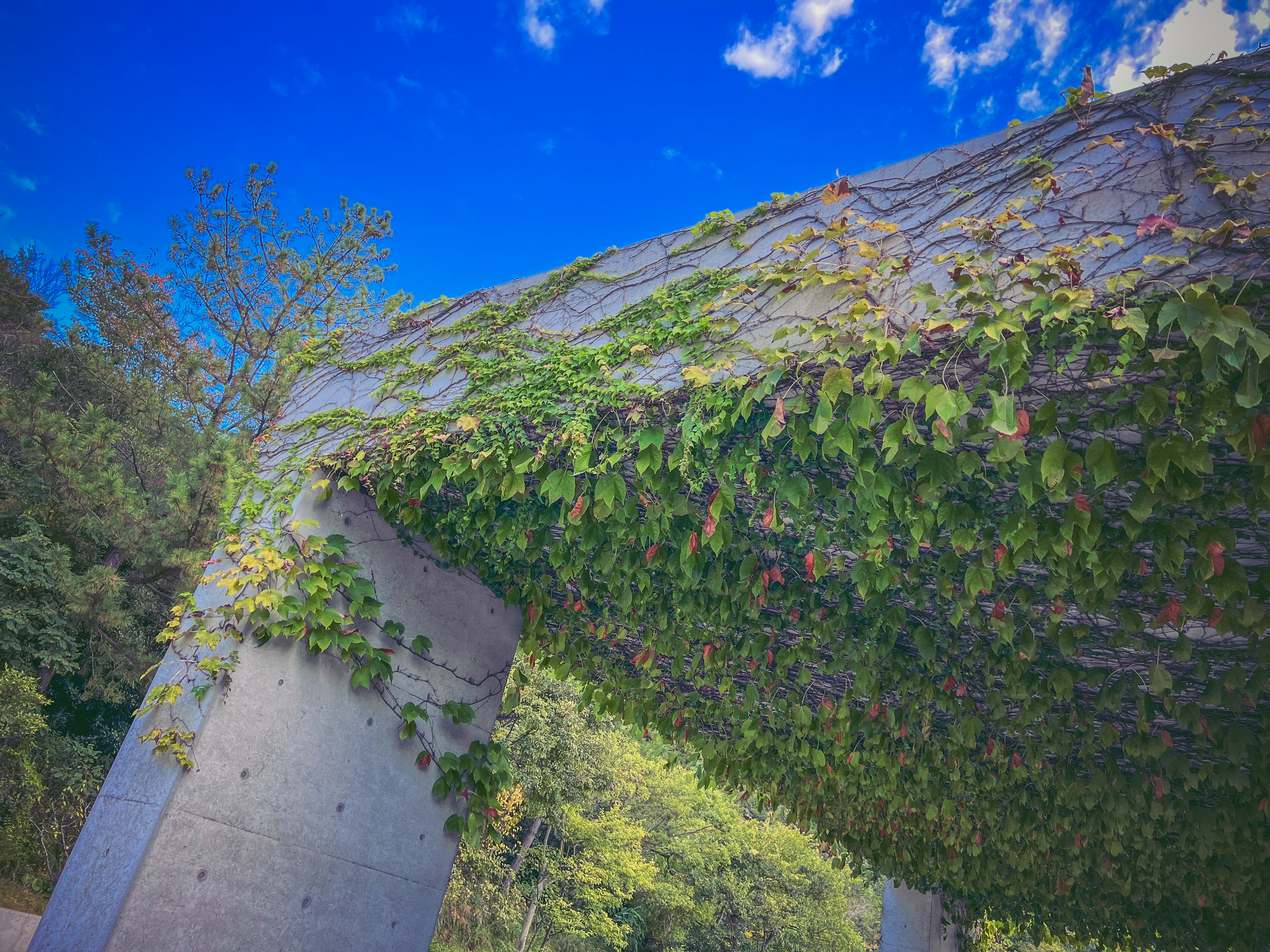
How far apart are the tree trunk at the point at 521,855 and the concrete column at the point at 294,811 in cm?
1001

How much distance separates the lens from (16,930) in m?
4.91

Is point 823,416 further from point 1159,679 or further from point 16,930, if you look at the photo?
point 16,930

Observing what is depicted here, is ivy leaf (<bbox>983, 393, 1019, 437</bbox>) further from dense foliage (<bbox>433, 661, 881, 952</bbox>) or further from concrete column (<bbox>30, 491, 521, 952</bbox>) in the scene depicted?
dense foliage (<bbox>433, 661, 881, 952</bbox>)

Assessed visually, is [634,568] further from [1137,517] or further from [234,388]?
[234,388]

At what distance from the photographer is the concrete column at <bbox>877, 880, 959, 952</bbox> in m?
8.01

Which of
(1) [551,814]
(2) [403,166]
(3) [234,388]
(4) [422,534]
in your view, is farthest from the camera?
(2) [403,166]

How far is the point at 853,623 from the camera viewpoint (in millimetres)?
3309

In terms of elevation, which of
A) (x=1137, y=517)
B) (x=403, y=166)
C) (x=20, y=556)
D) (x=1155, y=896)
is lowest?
(x=20, y=556)

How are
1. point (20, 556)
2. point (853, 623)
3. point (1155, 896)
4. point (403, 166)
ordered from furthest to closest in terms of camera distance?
point (403, 166) < point (20, 556) < point (1155, 896) < point (853, 623)

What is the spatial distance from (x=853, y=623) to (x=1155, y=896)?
5196mm

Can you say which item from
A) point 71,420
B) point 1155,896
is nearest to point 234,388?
point 71,420

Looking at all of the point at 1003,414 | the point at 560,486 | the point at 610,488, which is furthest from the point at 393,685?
the point at 1003,414

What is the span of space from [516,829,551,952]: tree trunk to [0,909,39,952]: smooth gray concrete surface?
836 cm

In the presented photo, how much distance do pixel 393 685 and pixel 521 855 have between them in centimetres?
1165
